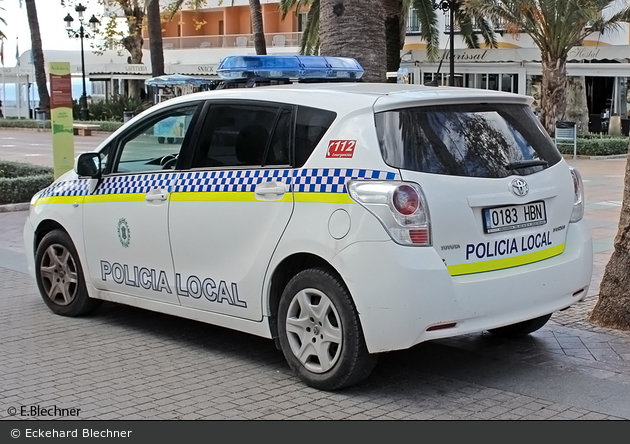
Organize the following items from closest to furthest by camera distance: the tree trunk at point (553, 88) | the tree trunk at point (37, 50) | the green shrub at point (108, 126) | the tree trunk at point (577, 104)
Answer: the tree trunk at point (553, 88), the tree trunk at point (577, 104), the green shrub at point (108, 126), the tree trunk at point (37, 50)

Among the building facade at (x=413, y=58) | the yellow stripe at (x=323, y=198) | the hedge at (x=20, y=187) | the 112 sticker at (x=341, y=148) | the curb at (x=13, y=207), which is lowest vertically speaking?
the curb at (x=13, y=207)

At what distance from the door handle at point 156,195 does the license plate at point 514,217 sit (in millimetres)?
2128

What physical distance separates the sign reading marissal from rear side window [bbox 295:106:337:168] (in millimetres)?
8535

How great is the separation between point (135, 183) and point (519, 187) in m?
2.60

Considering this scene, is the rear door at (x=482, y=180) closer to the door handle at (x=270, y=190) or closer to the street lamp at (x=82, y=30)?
the door handle at (x=270, y=190)

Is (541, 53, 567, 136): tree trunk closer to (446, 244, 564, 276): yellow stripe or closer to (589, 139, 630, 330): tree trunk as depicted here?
(589, 139, 630, 330): tree trunk

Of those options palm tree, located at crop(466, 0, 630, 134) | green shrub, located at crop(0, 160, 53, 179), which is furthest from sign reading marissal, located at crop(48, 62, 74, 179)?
palm tree, located at crop(466, 0, 630, 134)

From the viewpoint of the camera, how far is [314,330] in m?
5.07

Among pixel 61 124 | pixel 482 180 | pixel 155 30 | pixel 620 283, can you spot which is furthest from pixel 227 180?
pixel 155 30

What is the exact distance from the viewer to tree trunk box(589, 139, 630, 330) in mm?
6258

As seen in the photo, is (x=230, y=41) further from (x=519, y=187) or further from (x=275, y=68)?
(x=519, y=187)

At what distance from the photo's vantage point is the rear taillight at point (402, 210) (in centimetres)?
466

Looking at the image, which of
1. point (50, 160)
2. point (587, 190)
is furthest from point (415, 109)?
point (50, 160)

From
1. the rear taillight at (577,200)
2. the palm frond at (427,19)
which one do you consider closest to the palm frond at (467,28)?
the palm frond at (427,19)
